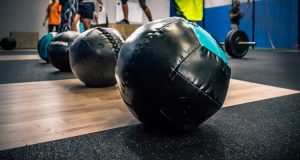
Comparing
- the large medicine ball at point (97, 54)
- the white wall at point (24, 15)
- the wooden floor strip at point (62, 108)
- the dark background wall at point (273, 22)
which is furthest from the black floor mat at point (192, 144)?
the white wall at point (24, 15)

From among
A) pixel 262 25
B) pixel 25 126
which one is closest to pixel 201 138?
pixel 25 126

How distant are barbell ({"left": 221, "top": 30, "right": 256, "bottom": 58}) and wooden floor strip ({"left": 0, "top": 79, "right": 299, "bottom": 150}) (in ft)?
8.77

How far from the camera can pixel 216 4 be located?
1002 cm

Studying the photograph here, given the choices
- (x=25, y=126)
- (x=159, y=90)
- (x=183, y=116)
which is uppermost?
(x=159, y=90)

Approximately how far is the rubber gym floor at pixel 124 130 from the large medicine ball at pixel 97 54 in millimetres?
175

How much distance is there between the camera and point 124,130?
3.93ft

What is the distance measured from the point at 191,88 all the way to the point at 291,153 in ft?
1.37

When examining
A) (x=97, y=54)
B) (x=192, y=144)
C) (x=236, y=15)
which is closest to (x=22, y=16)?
(x=236, y=15)

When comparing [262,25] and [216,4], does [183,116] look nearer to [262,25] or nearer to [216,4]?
[262,25]

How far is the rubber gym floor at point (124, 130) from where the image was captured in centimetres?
95

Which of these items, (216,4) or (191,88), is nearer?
(191,88)

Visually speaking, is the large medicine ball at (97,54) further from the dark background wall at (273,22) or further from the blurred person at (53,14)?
the dark background wall at (273,22)

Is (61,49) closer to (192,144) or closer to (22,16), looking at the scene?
(192,144)

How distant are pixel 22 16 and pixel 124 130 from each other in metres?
10.1
